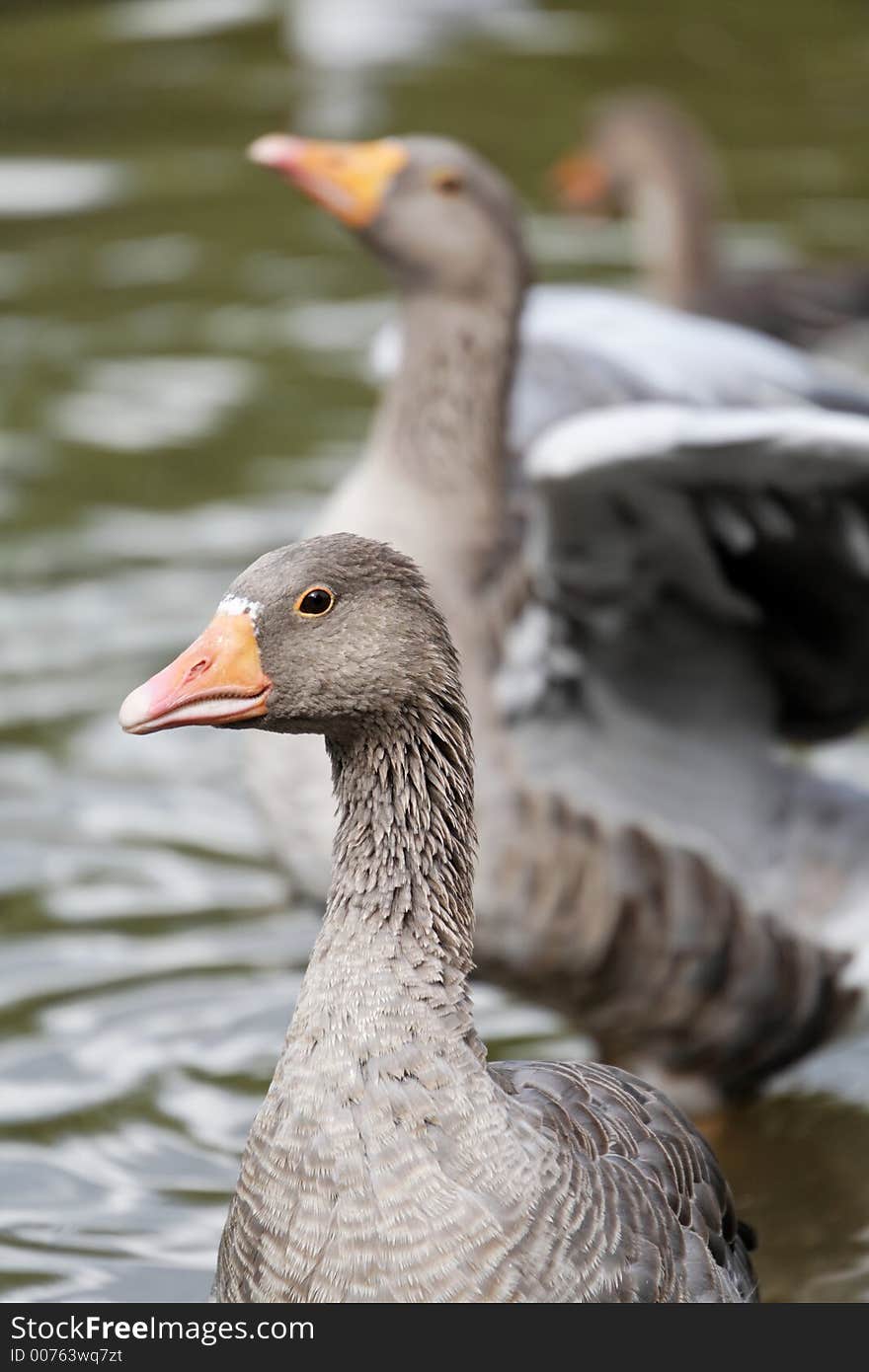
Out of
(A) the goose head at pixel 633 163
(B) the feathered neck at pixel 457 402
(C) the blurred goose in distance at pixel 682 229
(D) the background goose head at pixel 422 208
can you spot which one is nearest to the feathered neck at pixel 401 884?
(B) the feathered neck at pixel 457 402

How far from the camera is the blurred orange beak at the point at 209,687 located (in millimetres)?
3941

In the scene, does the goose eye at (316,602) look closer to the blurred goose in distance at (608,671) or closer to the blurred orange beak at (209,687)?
the blurred orange beak at (209,687)

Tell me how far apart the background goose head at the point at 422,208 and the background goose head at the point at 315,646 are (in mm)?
2559

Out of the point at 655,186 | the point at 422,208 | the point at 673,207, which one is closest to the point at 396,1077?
the point at 422,208

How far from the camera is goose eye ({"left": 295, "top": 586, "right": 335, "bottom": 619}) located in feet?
13.4

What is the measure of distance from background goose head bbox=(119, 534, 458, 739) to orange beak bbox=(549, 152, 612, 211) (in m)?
9.00

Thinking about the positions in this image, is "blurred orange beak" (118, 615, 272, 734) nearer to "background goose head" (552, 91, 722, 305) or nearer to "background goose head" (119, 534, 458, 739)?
"background goose head" (119, 534, 458, 739)

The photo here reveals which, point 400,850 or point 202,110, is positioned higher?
point 202,110

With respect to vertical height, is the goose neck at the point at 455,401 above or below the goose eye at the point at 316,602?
above

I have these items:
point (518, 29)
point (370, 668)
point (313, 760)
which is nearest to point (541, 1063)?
point (370, 668)

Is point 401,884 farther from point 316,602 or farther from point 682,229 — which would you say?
point 682,229

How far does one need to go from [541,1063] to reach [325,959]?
25.7 inches

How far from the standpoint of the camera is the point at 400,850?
4.20m

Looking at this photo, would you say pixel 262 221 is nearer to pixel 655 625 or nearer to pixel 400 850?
pixel 655 625
